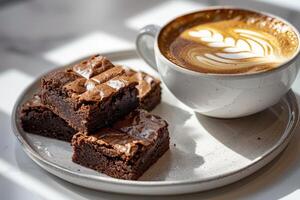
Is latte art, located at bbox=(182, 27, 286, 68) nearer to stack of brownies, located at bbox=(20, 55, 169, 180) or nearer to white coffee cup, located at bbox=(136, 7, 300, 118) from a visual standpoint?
white coffee cup, located at bbox=(136, 7, 300, 118)

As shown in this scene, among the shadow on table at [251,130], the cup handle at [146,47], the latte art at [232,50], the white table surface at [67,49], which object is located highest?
the latte art at [232,50]

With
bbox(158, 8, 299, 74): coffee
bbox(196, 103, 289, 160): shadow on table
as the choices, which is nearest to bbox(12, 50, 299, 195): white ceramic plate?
bbox(196, 103, 289, 160): shadow on table

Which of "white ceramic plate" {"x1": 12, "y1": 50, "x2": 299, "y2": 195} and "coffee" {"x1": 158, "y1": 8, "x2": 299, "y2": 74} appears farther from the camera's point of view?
"coffee" {"x1": 158, "y1": 8, "x2": 299, "y2": 74}

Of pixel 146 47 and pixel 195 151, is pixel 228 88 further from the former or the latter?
pixel 146 47

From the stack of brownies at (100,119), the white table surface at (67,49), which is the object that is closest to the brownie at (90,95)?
the stack of brownies at (100,119)

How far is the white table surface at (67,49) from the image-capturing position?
97 centimetres

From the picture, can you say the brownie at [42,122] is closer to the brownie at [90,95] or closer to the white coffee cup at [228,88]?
the brownie at [90,95]

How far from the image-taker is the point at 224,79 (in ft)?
3.28

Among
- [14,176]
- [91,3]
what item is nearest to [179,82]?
[14,176]

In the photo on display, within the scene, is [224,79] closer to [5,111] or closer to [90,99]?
[90,99]

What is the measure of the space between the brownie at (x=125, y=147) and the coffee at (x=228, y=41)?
0.50ft

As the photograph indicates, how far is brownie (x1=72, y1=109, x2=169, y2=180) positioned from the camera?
3.12ft

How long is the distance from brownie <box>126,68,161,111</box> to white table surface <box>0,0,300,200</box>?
26 cm

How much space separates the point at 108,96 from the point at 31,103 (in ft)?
0.59
